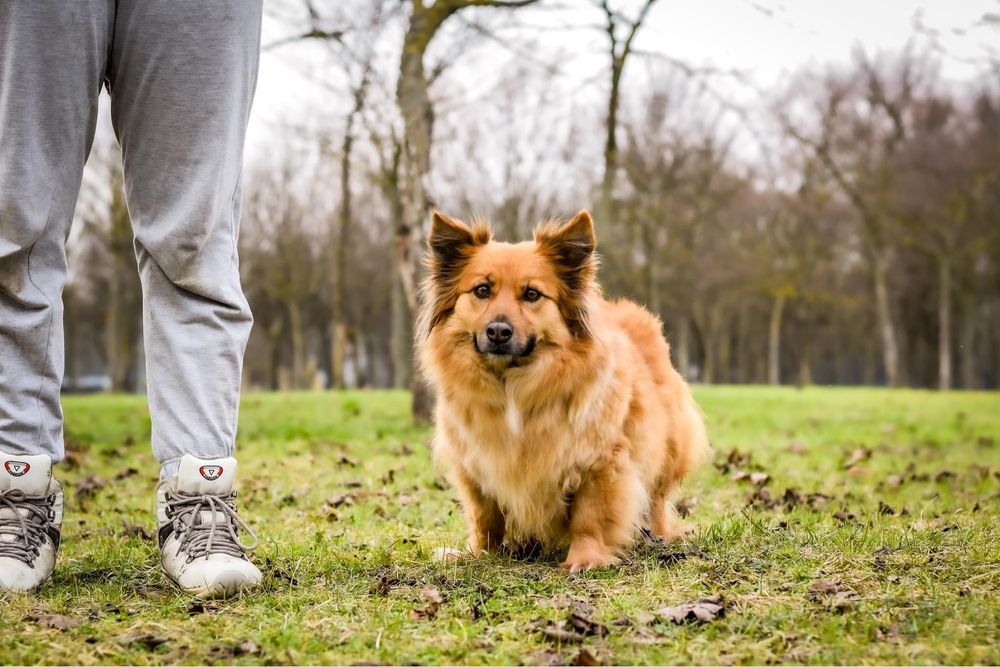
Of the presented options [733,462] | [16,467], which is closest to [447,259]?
[16,467]

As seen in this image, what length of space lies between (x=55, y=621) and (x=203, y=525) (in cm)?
50

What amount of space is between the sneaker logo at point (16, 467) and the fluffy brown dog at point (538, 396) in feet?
5.18

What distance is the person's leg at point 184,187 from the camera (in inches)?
104

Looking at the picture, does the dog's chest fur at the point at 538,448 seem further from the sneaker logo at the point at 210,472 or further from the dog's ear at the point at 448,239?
the sneaker logo at the point at 210,472

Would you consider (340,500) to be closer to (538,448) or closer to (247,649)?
(538,448)

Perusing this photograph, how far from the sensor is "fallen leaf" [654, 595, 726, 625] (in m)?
2.30

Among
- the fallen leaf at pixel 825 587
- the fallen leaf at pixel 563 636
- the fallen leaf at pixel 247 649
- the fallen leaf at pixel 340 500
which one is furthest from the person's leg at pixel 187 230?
the fallen leaf at pixel 340 500

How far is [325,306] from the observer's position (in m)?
33.5

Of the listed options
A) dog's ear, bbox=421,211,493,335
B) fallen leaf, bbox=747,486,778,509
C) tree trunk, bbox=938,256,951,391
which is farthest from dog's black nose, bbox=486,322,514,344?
tree trunk, bbox=938,256,951,391

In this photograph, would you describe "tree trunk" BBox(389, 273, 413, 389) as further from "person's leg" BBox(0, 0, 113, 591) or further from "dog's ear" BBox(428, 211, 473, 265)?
"person's leg" BBox(0, 0, 113, 591)

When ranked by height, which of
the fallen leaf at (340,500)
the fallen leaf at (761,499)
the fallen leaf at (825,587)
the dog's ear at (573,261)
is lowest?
the fallen leaf at (340,500)

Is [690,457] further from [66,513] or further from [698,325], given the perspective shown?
[698,325]

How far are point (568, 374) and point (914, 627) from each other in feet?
5.31

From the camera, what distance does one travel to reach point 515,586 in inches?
109
